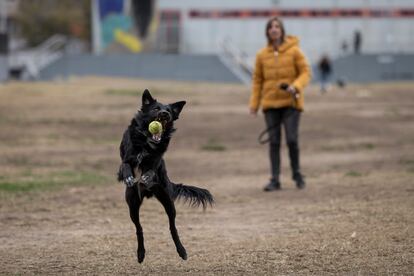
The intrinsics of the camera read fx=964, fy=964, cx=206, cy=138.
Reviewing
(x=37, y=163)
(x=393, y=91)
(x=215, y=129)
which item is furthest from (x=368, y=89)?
(x=37, y=163)

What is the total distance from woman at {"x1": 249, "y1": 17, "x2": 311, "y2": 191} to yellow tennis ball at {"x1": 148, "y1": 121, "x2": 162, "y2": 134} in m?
4.63

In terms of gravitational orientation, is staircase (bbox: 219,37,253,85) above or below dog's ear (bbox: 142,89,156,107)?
below

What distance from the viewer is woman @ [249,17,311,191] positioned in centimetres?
1158

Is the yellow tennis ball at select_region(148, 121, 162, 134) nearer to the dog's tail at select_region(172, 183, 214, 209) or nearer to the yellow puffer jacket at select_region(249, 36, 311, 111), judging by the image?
the dog's tail at select_region(172, 183, 214, 209)

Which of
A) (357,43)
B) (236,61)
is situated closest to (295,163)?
(236,61)

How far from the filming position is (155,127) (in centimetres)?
694

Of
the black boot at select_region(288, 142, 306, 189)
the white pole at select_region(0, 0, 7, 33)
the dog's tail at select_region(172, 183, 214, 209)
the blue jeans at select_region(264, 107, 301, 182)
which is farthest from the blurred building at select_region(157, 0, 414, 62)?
the dog's tail at select_region(172, 183, 214, 209)

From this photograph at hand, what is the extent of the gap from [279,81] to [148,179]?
5001 mm

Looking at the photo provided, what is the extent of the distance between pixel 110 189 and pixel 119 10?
4632 cm

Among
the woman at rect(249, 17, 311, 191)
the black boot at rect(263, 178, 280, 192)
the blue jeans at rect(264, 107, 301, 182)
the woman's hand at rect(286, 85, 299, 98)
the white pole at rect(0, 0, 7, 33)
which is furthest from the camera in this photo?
the white pole at rect(0, 0, 7, 33)

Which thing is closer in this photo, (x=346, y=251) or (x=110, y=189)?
(x=346, y=251)

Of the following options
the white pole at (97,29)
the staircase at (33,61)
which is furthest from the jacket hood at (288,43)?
the white pole at (97,29)

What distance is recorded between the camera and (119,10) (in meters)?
57.8

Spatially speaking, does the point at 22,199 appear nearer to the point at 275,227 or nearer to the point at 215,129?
the point at 275,227
